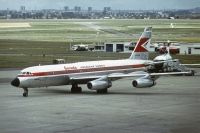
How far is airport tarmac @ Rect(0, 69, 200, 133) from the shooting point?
35281 millimetres

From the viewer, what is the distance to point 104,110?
1724 inches

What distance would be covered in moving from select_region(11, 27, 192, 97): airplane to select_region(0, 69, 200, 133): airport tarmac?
1.11m

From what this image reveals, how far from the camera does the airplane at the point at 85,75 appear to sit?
54938 mm

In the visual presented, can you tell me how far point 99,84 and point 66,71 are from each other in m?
3.68

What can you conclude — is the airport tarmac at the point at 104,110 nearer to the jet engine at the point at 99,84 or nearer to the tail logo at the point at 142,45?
the jet engine at the point at 99,84

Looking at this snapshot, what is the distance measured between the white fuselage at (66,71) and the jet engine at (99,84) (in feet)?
6.15

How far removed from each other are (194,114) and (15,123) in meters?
12.9

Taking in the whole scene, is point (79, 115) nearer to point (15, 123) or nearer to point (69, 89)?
point (15, 123)

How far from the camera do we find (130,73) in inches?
2429

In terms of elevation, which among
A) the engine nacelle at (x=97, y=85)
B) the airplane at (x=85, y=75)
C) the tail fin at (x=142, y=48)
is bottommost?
the engine nacelle at (x=97, y=85)

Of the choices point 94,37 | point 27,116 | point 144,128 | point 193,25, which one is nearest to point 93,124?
point 144,128

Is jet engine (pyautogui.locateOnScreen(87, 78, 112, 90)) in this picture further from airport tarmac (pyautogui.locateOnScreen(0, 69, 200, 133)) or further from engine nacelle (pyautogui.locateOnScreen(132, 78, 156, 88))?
engine nacelle (pyautogui.locateOnScreen(132, 78, 156, 88))

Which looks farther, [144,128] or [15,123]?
[15,123]

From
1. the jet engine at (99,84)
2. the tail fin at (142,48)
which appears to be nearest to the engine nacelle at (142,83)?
the jet engine at (99,84)
